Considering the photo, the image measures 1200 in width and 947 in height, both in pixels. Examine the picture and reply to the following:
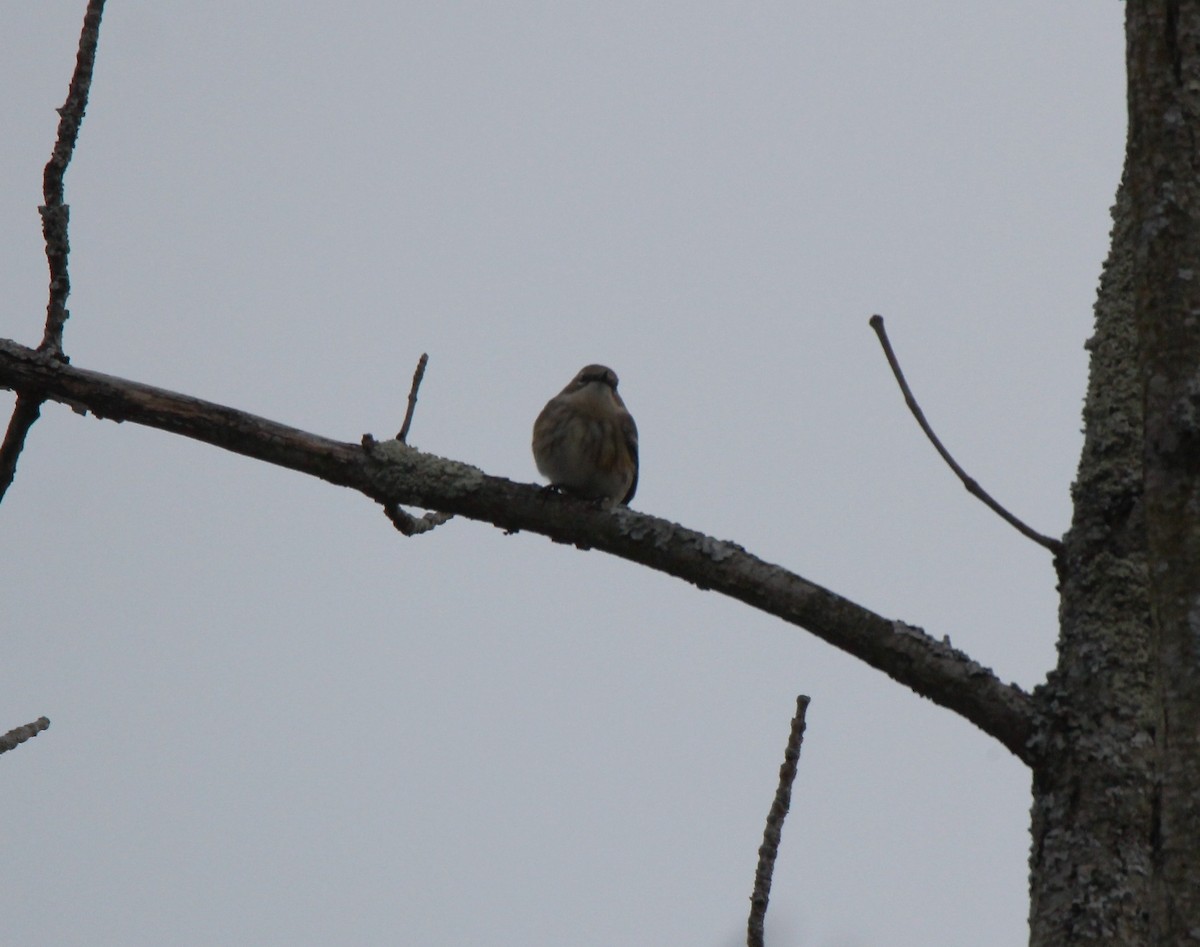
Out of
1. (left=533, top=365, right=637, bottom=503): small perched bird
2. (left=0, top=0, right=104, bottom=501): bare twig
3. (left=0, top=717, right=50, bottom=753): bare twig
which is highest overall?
(left=533, top=365, right=637, bottom=503): small perched bird

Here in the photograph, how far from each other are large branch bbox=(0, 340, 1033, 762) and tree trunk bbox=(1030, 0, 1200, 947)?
292 mm

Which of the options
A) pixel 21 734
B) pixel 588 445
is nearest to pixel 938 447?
pixel 21 734

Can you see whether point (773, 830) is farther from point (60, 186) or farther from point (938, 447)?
point (60, 186)

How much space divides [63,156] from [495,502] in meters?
1.31

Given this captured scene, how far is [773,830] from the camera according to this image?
278cm

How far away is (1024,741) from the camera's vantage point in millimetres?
2631

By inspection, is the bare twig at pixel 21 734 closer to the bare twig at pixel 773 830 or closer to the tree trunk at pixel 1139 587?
the bare twig at pixel 773 830

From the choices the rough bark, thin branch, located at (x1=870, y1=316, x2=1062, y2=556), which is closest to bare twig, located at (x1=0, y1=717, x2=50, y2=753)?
→ thin branch, located at (x1=870, y1=316, x2=1062, y2=556)

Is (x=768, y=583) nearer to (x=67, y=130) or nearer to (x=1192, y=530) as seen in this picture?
(x=1192, y=530)

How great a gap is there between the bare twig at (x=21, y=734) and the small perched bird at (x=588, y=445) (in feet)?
10.2

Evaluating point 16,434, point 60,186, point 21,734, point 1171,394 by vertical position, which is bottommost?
point 21,734

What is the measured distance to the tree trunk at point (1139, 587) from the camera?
1.64 m

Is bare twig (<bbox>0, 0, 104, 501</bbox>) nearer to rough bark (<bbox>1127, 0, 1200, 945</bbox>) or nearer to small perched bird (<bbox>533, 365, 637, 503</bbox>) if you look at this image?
rough bark (<bbox>1127, 0, 1200, 945</bbox>)

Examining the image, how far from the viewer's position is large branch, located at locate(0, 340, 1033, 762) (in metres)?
2.81
